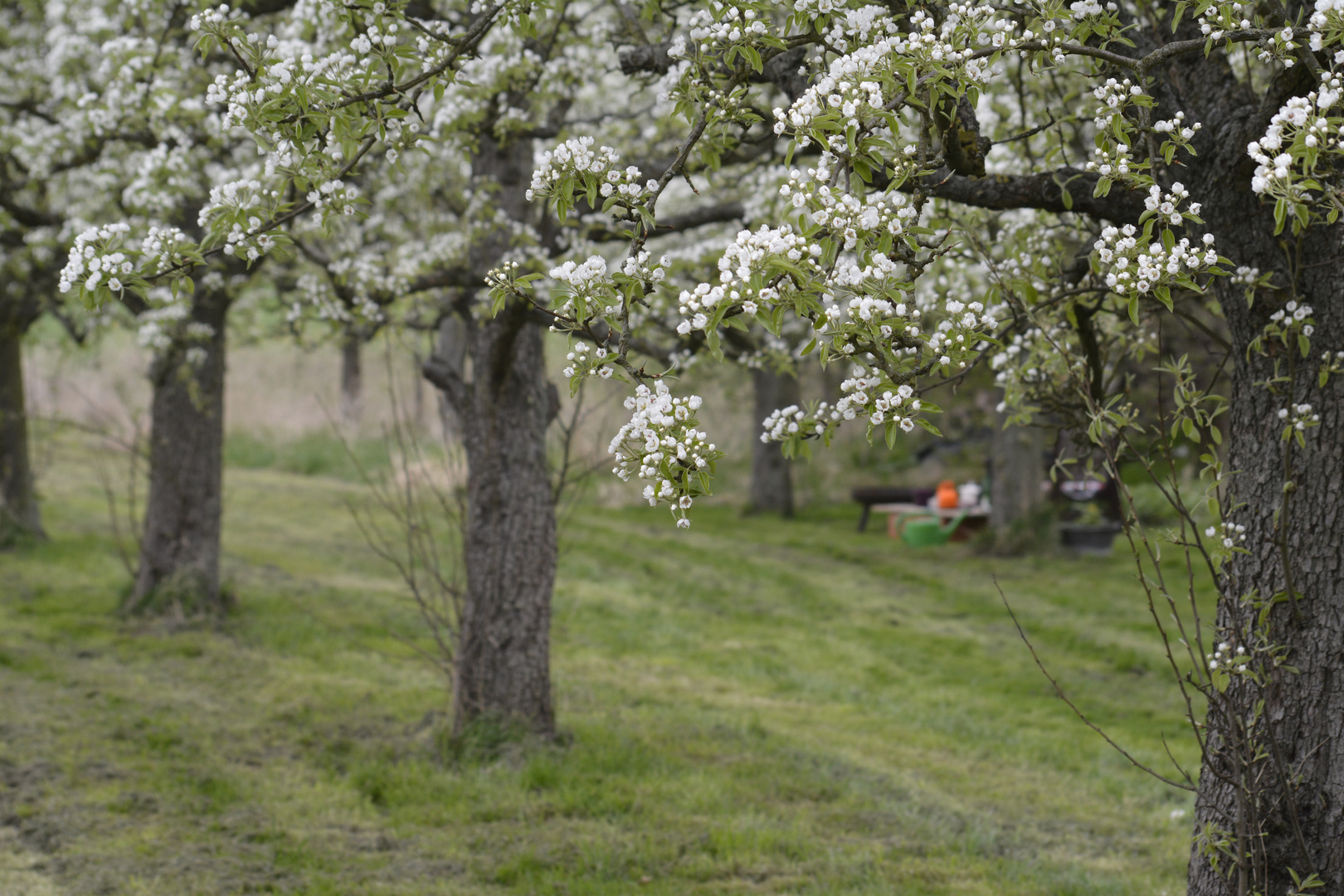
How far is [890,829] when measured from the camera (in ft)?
21.1

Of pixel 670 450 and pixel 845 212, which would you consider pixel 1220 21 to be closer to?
pixel 845 212

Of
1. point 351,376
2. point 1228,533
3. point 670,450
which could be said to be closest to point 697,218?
point 1228,533

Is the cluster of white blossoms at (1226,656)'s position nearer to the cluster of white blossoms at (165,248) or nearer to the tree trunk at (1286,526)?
the tree trunk at (1286,526)

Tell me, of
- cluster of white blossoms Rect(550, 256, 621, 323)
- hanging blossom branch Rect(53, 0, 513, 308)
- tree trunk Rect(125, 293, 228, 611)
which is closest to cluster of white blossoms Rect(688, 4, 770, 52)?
hanging blossom branch Rect(53, 0, 513, 308)

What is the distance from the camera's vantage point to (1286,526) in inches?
150

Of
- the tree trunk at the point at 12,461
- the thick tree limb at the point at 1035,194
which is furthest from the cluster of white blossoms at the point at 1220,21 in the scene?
the tree trunk at the point at 12,461

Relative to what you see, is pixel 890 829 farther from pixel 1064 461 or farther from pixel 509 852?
pixel 1064 461

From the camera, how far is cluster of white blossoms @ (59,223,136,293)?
344 centimetres

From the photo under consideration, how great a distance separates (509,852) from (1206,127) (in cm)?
491

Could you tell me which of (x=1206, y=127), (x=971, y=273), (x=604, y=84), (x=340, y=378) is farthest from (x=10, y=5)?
(x=340, y=378)

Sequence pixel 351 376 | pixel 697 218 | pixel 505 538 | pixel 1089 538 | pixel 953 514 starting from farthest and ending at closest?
pixel 351 376 → pixel 953 514 → pixel 1089 538 → pixel 505 538 → pixel 697 218

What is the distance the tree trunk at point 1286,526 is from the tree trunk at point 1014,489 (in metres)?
12.0

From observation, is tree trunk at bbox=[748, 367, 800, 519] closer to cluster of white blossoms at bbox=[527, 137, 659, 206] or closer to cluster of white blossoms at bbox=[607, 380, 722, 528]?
cluster of white blossoms at bbox=[527, 137, 659, 206]

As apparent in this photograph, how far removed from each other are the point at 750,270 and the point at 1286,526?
95.5 inches
